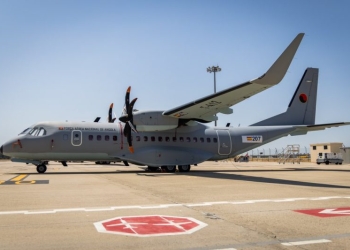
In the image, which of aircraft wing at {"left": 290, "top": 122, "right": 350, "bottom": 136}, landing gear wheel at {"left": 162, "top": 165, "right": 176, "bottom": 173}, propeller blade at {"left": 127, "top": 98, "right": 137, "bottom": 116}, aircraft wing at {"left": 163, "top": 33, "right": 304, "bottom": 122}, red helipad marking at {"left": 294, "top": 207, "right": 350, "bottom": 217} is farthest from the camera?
aircraft wing at {"left": 290, "top": 122, "right": 350, "bottom": 136}

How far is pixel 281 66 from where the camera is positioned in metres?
15.9

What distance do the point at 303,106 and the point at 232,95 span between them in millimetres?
13157

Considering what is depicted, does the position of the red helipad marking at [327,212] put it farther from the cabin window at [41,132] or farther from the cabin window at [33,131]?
the cabin window at [33,131]

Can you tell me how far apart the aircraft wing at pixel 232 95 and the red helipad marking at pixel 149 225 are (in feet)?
35.5

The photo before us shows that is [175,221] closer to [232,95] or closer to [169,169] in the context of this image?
[232,95]

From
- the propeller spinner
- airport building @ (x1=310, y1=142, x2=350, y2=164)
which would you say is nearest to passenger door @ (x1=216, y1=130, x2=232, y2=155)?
the propeller spinner

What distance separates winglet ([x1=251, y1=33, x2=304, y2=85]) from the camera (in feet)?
51.2

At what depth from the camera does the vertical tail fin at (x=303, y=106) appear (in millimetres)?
29234

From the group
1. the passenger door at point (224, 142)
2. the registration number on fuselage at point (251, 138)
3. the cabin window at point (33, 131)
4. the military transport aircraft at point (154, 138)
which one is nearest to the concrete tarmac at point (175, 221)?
the military transport aircraft at point (154, 138)

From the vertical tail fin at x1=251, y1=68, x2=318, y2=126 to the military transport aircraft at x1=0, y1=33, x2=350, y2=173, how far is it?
896 millimetres

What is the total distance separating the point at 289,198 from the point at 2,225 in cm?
814

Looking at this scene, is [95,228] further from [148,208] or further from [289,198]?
[289,198]

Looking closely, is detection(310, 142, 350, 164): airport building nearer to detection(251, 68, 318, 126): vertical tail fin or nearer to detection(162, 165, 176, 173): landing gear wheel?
detection(251, 68, 318, 126): vertical tail fin

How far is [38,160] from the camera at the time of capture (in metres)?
23.1
